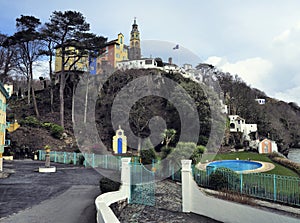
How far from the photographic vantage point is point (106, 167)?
1923 cm

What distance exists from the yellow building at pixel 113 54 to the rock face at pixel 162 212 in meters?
27.6

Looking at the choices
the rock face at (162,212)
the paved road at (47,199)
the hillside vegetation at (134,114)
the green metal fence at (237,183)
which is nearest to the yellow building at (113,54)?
the hillside vegetation at (134,114)

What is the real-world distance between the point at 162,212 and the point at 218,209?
6.97ft

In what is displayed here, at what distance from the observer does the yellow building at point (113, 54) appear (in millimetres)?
39447

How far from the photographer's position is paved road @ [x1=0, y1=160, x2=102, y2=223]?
7.66 m

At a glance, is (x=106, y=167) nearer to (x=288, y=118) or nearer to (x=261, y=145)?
(x=261, y=145)

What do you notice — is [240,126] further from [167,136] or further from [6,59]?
[6,59]

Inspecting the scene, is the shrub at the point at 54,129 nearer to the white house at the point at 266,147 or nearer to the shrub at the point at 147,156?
the shrub at the point at 147,156

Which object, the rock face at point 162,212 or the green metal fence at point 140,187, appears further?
the green metal fence at point 140,187

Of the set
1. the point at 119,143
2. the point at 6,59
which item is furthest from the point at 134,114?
the point at 6,59

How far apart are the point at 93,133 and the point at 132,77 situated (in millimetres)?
11678

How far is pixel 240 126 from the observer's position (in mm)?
43781

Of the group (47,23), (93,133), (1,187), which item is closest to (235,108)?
(93,133)

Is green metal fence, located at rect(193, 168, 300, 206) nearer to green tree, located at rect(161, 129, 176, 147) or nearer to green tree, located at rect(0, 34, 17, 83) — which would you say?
green tree, located at rect(161, 129, 176, 147)
